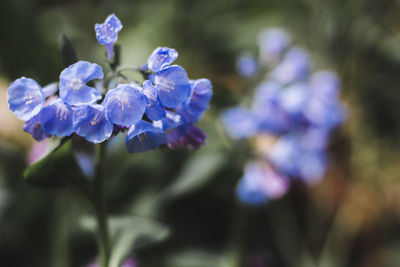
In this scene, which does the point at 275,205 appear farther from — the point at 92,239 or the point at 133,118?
the point at 133,118

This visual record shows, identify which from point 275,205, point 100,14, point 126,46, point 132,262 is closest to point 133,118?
point 132,262

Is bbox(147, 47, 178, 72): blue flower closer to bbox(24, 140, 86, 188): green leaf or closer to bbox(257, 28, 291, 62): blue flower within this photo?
bbox(24, 140, 86, 188): green leaf

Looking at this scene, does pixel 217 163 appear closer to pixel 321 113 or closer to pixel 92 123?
pixel 321 113

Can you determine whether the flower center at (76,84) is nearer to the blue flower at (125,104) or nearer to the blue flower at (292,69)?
the blue flower at (125,104)

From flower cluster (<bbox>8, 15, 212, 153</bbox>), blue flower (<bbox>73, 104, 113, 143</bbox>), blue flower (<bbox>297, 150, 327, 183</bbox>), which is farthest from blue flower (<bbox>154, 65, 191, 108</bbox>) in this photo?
blue flower (<bbox>297, 150, 327, 183</bbox>)

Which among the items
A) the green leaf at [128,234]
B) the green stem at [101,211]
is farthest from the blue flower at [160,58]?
the green leaf at [128,234]

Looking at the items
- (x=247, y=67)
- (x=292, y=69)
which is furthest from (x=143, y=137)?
(x=292, y=69)

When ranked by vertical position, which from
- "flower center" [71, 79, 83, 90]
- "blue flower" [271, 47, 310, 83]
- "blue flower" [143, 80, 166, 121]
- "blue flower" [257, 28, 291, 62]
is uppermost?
"flower center" [71, 79, 83, 90]
